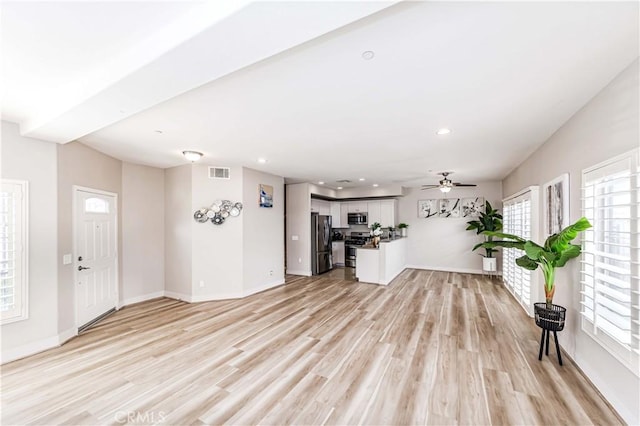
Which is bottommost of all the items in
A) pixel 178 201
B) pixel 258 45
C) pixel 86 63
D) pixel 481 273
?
pixel 481 273

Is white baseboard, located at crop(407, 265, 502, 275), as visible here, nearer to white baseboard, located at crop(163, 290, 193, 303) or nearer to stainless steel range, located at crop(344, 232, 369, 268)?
stainless steel range, located at crop(344, 232, 369, 268)

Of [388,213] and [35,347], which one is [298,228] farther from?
[35,347]

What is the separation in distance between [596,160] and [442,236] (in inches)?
233

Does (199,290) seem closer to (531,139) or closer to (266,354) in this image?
(266,354)

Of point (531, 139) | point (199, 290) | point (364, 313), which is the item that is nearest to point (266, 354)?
point (364, 313)

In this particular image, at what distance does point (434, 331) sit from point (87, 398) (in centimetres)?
396

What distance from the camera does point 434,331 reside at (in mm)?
3662

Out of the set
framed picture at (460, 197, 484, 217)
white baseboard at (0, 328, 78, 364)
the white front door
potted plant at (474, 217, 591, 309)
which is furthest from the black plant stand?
the white front door

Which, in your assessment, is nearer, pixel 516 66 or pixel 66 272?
pixel 516 66

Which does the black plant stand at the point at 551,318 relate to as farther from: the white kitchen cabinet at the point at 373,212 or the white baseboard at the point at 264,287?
the white kitchen cabinet at the point at 373,212

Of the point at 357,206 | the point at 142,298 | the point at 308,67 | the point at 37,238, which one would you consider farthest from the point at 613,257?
the point at 357,206

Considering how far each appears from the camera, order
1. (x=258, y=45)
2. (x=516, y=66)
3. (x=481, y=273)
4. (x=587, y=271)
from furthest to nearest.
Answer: (x=481, y=273), (x=587, y=271), (x=516, y=66), (x=258, y=45)

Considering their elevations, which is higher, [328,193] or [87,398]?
[328,193]

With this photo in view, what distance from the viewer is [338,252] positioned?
9297mm
